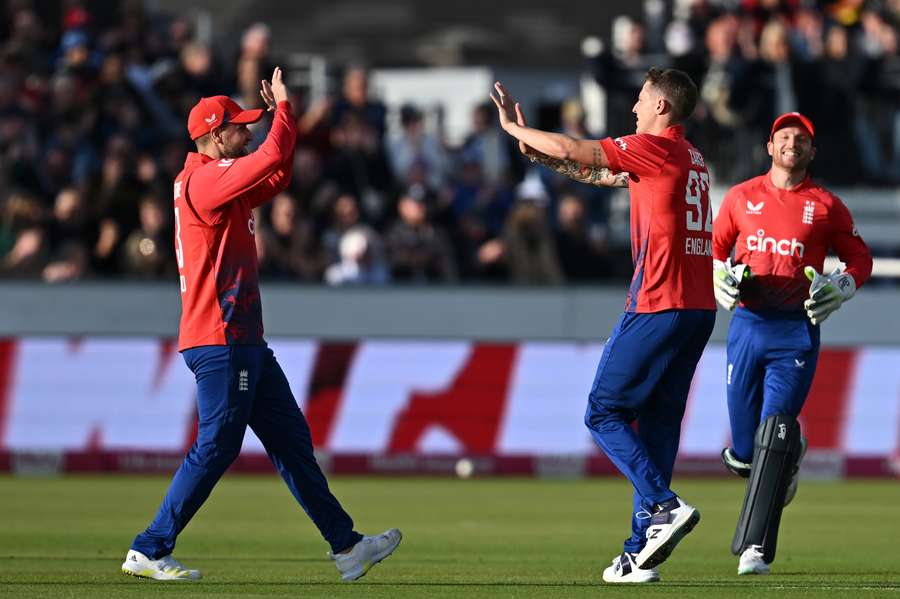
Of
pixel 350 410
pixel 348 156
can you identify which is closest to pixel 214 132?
pixel 350 410

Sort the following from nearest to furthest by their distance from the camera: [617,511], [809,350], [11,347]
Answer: [809,350], [617,511], [11,347]

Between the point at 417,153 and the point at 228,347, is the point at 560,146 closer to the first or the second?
the point at 228,347

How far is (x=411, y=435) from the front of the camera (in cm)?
1934

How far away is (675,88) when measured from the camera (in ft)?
33.3

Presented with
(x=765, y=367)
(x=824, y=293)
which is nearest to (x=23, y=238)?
(x=765, y=367)

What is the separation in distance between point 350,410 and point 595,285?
117 inches

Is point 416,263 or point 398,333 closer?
point 398,333

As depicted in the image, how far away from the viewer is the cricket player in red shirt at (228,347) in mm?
10125

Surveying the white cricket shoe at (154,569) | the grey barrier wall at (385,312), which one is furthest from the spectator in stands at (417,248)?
the white cricket shoe at (154,569)

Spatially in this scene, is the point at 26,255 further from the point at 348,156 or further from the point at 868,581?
the point at 868,581

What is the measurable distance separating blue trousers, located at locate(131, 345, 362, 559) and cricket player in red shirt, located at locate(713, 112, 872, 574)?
260 cm

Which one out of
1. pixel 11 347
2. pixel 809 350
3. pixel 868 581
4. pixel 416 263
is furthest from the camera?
pixel 416 263

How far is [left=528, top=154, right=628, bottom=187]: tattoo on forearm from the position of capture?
1013cm

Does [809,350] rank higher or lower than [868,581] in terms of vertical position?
higher
